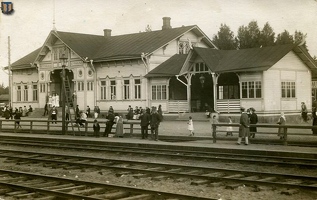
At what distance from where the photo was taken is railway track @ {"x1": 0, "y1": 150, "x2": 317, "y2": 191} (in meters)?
10.7

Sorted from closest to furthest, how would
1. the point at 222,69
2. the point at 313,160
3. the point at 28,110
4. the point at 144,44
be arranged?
the point at 313,160
the point at 222,69
the point at 144,44
the point at 28,110

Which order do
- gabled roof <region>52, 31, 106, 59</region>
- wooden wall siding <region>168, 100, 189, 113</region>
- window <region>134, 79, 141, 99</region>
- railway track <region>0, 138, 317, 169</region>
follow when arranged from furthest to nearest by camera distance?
gabled roof <region>52, 31, 106, 59</region> < window <region>134, 79, 141, 99</region> < wooden wall siding <region>168, 100, 189, 113</region> < railway track <region>0, 138, 317, 169</region>

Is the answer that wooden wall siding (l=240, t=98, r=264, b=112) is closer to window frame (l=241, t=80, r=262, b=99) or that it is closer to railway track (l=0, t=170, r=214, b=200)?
window frame (l=241, t=80, r=262, b=99)

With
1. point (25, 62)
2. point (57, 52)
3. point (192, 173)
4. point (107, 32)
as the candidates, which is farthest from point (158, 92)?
point (192, 173)

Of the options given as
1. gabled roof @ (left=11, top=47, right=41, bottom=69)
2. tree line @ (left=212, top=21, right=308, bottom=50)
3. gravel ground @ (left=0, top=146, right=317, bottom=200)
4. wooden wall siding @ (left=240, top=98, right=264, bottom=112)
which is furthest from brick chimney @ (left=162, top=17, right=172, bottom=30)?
gravel ground @ (left=0, top=146, right=317, bottom=200)

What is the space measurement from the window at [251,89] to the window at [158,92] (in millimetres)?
8044

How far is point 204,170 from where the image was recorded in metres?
12.5

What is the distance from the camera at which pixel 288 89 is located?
1372 inches

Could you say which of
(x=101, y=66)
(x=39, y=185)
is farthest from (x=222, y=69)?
(x=39, y=185)

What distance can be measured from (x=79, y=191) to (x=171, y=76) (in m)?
29.2

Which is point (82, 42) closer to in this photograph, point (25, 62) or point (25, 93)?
point (25, 62)

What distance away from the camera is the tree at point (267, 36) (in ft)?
210

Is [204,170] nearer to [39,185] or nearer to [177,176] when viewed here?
[177,176]

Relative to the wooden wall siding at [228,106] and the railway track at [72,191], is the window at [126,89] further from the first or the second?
the railway track at [72,191]
